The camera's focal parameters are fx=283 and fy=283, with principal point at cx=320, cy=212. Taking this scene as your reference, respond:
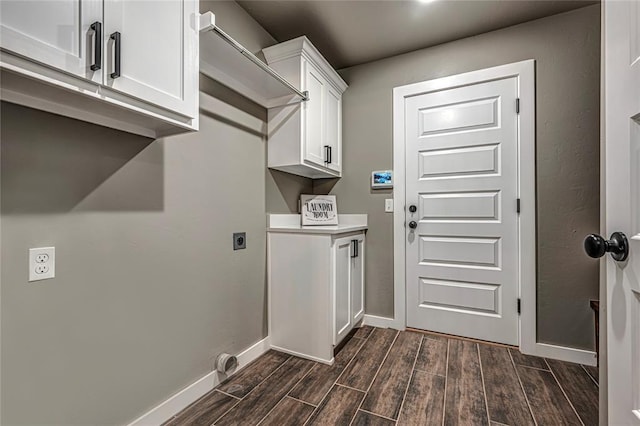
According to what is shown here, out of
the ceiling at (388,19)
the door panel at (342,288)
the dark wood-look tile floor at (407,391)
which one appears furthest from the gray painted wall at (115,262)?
the door panel at (342,288)

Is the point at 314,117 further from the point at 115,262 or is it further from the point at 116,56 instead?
the point at 115,262

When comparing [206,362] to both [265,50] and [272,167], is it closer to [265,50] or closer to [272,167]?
[272,167]

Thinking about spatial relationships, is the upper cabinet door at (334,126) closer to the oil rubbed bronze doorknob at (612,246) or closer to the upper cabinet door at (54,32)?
the upper cabinet door at (54,32)

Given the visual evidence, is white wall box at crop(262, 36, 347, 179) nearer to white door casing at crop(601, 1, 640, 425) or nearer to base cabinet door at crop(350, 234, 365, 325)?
base cabinet door at crop(350, 234, 365, 325)

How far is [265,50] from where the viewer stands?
2.13m

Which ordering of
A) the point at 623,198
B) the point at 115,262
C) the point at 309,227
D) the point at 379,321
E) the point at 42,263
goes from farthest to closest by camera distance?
the point at 379,321, the point at 309,227, the point at 115,262, the point at 42,263, the point at 623,198

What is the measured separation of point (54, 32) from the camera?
77 centimetres

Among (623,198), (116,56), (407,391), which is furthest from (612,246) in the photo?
(116,56)

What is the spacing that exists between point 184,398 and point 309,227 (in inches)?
53.7

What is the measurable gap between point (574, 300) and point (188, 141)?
2728 millimetres

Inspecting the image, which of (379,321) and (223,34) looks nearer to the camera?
(223,34)

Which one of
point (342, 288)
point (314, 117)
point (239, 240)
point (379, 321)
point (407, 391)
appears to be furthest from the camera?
point (379, 321)

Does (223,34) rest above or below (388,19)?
below

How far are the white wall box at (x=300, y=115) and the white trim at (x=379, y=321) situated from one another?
4.64 feet
